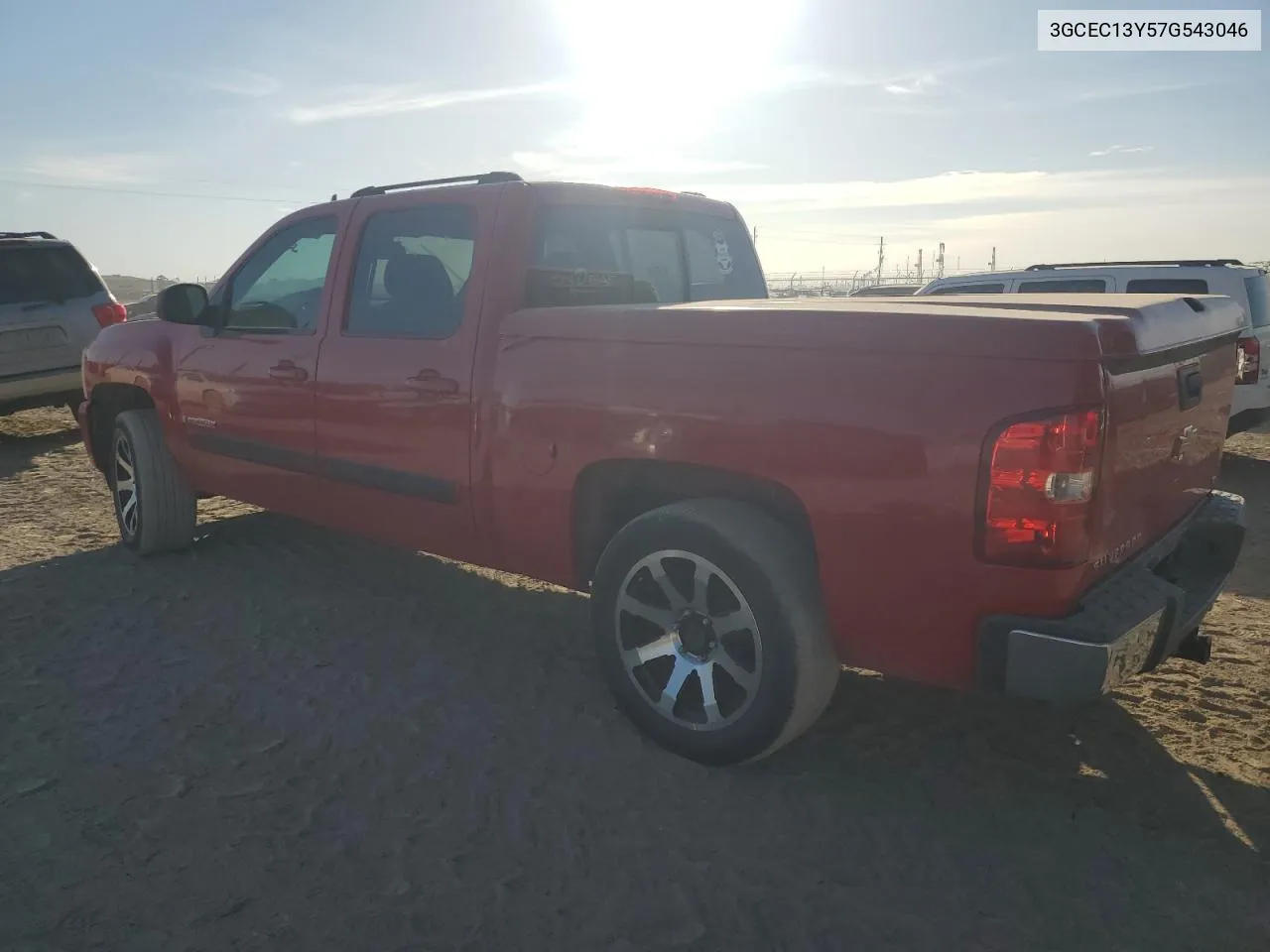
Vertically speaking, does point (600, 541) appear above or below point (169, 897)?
above

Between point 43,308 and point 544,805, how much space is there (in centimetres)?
832

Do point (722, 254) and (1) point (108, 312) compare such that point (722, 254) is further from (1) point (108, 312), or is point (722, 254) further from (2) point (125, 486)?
(1) point (108, 312)

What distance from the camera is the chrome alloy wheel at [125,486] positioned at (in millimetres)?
5410

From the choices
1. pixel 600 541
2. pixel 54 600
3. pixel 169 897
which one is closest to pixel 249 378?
pixel 54 600

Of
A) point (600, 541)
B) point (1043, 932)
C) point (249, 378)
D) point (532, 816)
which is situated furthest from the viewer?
point (249, 378)

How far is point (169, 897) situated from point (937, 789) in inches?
86.9

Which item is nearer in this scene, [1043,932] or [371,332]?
[1043,932]

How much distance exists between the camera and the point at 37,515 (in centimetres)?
654

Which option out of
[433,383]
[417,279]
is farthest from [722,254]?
[433,383]

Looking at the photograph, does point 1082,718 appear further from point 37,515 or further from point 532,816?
point 37,515

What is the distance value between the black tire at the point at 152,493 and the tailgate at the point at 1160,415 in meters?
4.70

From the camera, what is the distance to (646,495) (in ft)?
11.0

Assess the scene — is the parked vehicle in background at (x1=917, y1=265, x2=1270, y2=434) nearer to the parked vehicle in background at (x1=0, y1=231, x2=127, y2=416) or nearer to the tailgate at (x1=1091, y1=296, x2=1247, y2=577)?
the tailgate at (x1=1091, y1=296, x2=1247, y2=577)

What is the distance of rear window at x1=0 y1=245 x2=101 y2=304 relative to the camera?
8.84 m
